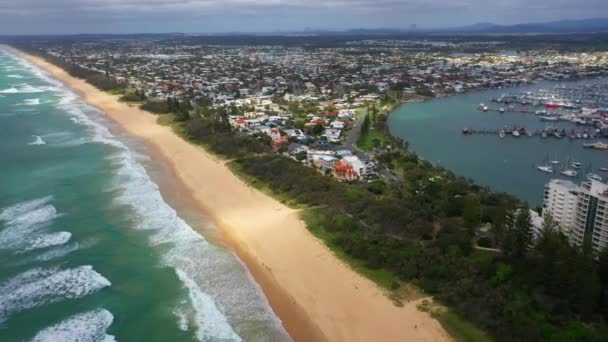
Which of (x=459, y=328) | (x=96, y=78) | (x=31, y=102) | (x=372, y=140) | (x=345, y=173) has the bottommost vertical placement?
(x=459, y=328)

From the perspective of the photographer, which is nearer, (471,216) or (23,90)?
(471,216)

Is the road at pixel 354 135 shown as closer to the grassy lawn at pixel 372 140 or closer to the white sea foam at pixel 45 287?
the grassy lawn at pixel 372 140

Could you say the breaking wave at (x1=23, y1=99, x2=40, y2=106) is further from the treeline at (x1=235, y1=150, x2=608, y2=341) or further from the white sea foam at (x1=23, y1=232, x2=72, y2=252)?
the treeline at (x1=235, y1=150, x2=608, y2=341)

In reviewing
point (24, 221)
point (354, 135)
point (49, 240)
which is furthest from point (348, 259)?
point (354, 135)

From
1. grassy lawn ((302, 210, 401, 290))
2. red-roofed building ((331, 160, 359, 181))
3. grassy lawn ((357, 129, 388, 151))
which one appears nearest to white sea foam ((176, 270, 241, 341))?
→ grassy lawn ((302, 210, 401, 290))

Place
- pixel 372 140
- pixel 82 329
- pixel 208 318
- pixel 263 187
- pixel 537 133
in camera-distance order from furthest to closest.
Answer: pixel 537 133 → pixel 372 140 → pixel 263 187 → pixel 208 318 → pixel 82 329

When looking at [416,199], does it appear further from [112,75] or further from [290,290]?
[112,75]

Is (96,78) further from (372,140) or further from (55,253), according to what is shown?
(55,253)
